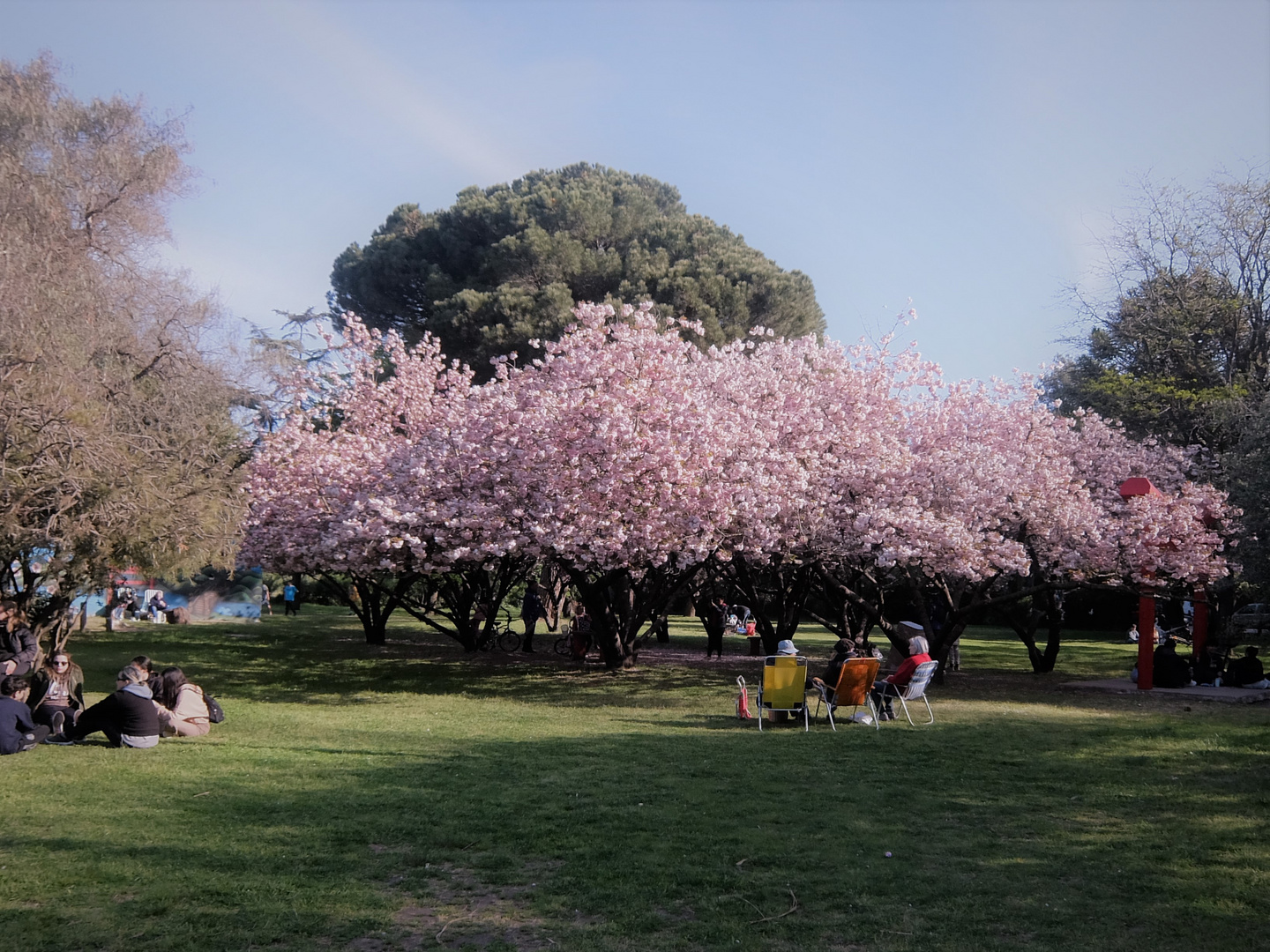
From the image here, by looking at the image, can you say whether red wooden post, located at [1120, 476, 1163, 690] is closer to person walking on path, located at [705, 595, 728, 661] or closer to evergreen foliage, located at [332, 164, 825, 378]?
person walking on path, located at [705, 595, 728, 661]

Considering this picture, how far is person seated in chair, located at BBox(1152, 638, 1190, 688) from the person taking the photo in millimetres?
15047

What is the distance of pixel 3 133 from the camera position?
64.2 ft

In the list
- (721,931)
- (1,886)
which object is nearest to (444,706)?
(1,886)

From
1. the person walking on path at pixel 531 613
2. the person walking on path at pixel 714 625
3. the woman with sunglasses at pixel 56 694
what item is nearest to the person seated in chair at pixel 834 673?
the woman with sunglasses at pixel 56 694

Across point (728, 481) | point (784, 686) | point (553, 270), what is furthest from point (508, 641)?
point (784, 686)

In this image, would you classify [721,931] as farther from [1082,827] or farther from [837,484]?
[837,484]

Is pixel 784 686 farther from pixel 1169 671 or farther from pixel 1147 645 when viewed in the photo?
pixel 1169 671

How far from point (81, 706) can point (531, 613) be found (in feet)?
43.0

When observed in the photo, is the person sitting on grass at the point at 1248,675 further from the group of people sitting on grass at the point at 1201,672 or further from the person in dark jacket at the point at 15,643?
the person in dark jacket at the point at 15,643

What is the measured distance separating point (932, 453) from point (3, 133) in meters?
18.7

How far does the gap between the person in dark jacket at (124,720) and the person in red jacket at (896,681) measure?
721cm

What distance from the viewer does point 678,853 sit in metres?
5.63

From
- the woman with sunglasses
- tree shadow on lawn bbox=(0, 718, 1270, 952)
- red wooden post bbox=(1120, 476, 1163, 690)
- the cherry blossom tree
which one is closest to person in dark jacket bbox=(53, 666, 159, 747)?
the woman with sunglasses

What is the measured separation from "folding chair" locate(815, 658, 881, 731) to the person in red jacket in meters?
0.24
